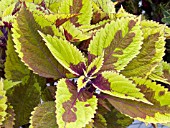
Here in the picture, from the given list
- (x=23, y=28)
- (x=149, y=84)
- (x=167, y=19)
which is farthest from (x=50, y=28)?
(x=167, y=19)

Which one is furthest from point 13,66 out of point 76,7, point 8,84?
point 76,7

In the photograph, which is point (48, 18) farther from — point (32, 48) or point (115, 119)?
point (115, 119)

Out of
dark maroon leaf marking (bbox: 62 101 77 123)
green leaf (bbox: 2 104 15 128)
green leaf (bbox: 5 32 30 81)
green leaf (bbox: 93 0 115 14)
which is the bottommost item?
green leaf (bbox: 2 104 15 128)

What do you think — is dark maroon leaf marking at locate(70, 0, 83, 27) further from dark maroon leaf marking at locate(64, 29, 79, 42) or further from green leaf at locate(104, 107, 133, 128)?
green leaf at locate(104, 107, 133, 128)

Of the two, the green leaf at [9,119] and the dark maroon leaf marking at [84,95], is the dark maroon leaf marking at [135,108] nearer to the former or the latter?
the dark maroon leaf marking at [84,95]

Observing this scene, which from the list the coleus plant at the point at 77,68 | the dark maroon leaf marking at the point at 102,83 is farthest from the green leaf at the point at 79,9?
the dark maroon leaf marking at the point at 102,83

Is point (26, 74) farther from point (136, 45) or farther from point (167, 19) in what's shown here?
point (167, 19)

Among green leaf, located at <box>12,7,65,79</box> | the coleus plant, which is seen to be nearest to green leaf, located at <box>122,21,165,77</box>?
the coleus plant
